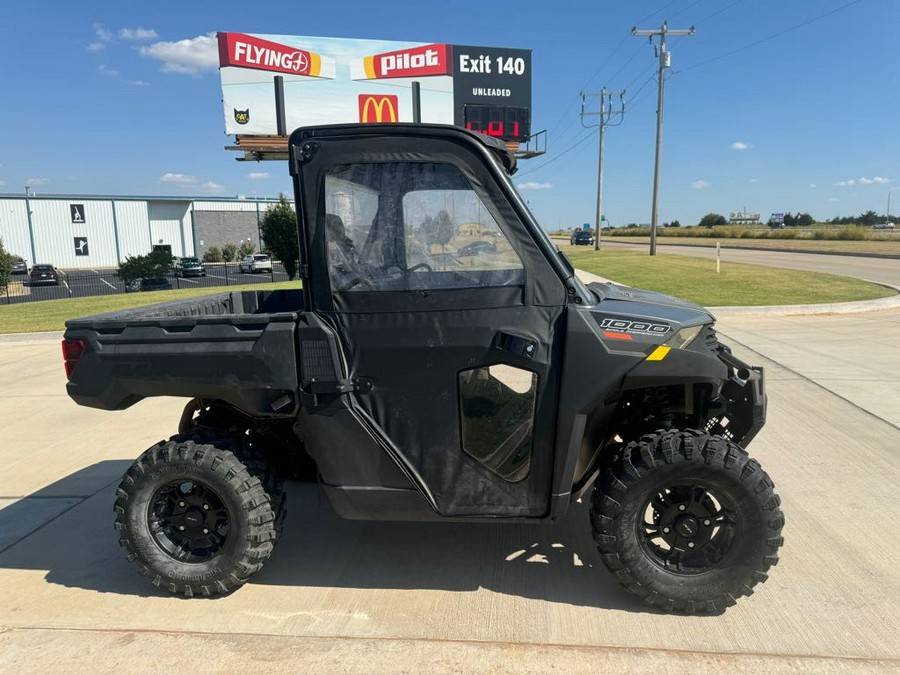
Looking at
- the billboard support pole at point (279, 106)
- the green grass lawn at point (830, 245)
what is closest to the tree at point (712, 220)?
the green grass lawn at point (830, 245)

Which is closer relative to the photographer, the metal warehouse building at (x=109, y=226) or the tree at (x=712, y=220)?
the metal warehouse building at (x=109, y=226)

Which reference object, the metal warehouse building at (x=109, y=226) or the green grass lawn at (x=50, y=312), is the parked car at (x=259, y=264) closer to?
the metal warehouse building at (x=109, y=226)

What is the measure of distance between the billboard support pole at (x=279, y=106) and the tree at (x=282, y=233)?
785 cm

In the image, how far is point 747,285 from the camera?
52.8 ft

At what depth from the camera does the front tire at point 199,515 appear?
9.87 feet

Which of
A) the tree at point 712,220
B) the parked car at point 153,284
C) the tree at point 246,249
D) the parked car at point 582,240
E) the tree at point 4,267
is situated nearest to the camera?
the tree at point 4,267

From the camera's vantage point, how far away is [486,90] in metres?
32.2

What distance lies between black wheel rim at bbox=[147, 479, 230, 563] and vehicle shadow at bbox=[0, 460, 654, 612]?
0.27 meters

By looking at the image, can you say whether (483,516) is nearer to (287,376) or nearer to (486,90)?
(287,376)

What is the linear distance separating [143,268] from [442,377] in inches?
1060

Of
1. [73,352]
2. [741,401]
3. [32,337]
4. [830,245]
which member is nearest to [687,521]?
[741,401]

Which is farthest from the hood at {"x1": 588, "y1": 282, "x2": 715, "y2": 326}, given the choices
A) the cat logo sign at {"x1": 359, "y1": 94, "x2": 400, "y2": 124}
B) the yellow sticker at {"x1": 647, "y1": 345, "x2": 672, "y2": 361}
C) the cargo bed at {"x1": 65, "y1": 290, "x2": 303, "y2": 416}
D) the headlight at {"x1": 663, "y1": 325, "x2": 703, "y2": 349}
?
the cat logo sign at {"x1": 359, "y1": 94, "x2": 400, "y2": 124}

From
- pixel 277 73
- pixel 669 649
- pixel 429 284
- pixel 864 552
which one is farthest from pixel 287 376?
pixel 277 73

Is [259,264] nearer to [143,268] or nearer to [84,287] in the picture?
[84,287]
